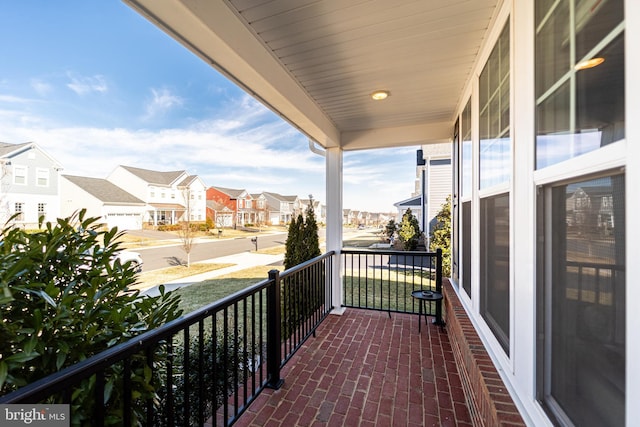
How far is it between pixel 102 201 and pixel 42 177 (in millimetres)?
1424

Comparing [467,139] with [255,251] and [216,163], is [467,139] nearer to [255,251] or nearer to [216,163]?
[255,251]

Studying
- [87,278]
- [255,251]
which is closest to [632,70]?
[87,278]

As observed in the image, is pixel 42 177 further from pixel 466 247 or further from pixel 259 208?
pixel 259 208

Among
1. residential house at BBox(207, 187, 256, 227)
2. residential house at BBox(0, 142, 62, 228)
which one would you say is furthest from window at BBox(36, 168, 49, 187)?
residential house at BBox(207, 187, 256, 227)

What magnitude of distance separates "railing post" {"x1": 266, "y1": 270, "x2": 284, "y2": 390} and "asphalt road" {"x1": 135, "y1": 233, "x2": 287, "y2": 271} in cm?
297

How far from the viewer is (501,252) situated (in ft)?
5.29

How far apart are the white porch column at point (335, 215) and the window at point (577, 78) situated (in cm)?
279

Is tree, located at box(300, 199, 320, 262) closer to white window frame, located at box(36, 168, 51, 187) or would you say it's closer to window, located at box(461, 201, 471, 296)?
window, located at box(461, 201, 471, 296)

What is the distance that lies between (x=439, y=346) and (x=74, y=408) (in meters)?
3.06

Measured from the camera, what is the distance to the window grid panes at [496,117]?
5.12 feet

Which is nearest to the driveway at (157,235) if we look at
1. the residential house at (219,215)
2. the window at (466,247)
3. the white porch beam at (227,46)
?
the residential house at (219,215)

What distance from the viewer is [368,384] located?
7.43 ft

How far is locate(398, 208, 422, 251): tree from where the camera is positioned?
9.52 meters

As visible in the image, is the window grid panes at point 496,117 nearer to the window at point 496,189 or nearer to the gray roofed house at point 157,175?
the window at point 496,189
